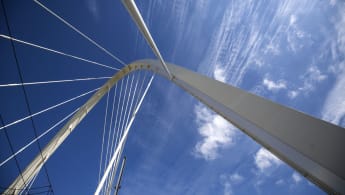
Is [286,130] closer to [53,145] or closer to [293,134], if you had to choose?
[293,134]

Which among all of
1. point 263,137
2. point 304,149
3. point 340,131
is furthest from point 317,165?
point 263,137

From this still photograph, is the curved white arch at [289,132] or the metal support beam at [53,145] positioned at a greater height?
the curved white arch at [289,132]

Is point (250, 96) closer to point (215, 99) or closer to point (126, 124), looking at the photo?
point (215, 99)

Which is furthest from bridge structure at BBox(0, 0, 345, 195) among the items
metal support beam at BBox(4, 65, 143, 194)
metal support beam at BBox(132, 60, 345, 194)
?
metal support beam at BBox(4, 65, 143, 194)

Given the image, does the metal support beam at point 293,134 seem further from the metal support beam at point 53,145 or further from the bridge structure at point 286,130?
the metal support beam at point 53,145

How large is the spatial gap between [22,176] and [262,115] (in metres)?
5.61

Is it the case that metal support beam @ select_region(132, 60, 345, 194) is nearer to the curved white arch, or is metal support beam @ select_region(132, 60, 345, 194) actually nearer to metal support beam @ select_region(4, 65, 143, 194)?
the curved white arch

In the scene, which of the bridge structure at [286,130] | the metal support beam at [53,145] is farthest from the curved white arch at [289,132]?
the metal support beam at [53,145]

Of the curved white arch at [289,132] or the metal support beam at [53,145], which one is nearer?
the curved white arch at [289,132]

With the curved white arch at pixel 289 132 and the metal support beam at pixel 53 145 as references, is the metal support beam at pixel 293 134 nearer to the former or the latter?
the curved white arch at pixel 289 132

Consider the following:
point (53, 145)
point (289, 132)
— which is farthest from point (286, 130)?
point (53, 145)

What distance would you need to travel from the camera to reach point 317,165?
849 millimetres

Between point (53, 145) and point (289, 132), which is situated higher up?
point (289, 132)

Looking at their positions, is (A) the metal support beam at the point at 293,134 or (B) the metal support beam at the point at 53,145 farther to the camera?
(B) the metal support beam at the point at 53,145
